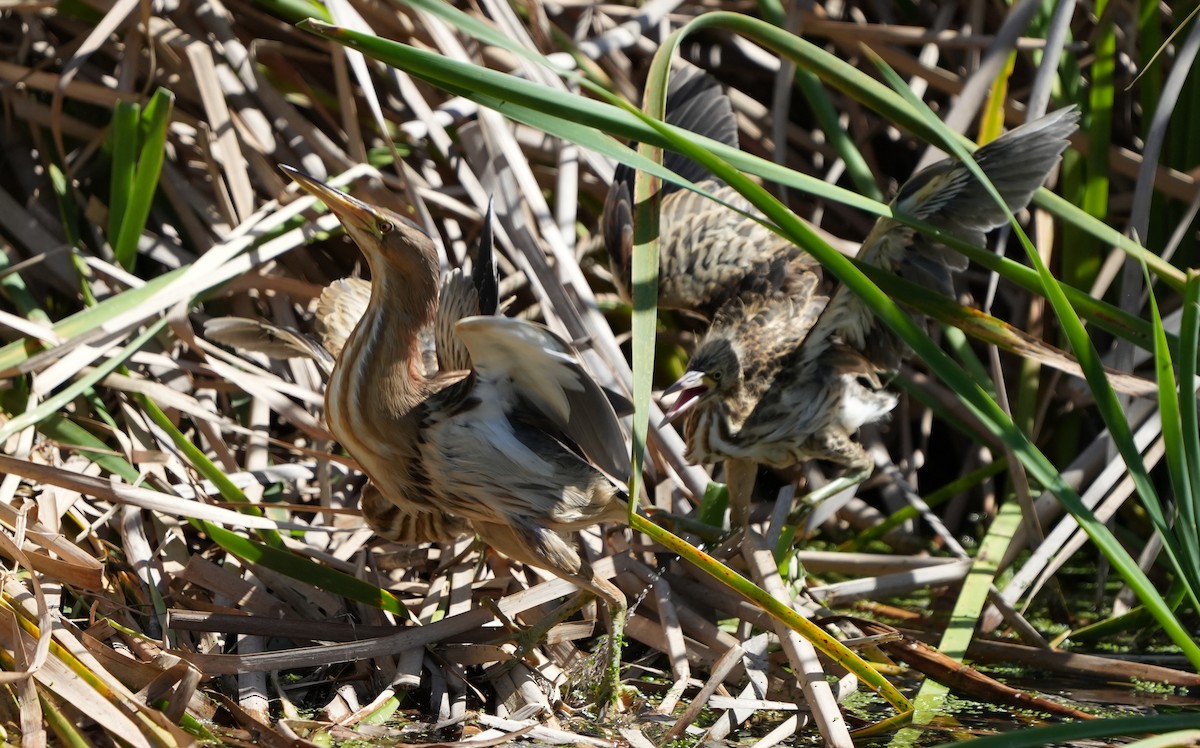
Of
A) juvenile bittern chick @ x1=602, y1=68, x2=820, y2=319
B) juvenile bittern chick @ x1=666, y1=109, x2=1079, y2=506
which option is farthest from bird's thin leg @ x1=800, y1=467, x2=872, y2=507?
juvenile bittern chick @ x1=602, y1=68, x2=820, y2=319

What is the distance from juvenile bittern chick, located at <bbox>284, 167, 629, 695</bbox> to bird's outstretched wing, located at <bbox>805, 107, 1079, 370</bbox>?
724 millimetres

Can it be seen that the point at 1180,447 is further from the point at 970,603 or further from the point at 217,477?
the point at 217,477

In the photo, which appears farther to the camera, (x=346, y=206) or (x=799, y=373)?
(x=799, y=373)

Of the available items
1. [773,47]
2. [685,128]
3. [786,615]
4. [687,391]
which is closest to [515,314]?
[687,391]

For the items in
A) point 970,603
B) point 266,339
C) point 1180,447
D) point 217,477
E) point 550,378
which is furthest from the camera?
point 266,339

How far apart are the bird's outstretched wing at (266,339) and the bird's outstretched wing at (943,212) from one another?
3.72ft

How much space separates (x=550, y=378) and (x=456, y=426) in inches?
8.4

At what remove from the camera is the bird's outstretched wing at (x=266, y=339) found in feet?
8.57

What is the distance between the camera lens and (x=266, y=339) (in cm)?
269

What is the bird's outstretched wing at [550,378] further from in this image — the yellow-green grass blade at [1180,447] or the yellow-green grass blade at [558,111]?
the yellow-green grass blade at [1180,447]

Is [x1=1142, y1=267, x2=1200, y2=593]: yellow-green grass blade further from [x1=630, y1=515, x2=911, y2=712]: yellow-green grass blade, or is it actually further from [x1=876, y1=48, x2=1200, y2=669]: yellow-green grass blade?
[x1=630, y1=515, x2=911, y2=712]: yellow-green grass blade

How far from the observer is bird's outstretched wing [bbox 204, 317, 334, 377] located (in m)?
2.61

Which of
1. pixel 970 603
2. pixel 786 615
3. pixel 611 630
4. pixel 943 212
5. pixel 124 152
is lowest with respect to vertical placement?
pixel 970 603

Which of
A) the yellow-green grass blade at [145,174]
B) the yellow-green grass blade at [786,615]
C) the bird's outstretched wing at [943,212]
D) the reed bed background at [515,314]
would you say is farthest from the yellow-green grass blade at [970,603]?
the yellow-green grass blade at [145,174]
